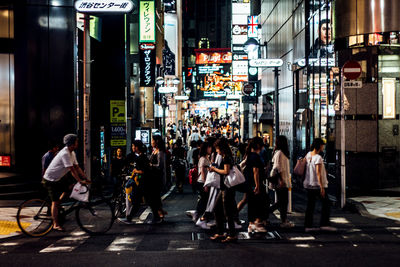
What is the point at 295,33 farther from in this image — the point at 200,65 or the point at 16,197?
the point at 200,65

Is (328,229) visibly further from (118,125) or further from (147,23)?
(147,23)

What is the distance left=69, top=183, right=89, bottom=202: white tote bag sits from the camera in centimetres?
1031

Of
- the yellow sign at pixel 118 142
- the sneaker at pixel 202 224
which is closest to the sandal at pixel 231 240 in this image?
the sneaker at pixel 202 224

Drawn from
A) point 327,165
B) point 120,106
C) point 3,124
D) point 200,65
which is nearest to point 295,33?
point 327,165

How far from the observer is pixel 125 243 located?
30.9 ft

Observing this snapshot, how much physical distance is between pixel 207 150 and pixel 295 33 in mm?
16510

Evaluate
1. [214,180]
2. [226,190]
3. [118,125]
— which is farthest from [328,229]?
[118,125]

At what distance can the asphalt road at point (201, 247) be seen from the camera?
777 centimetres

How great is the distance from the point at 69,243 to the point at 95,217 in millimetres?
1234

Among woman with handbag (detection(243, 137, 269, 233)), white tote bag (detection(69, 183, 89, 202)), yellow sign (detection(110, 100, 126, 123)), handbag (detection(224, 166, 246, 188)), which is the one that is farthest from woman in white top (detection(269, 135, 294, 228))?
yellow sign (detection(110, 100, 126, 123))

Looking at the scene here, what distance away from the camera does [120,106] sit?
17.8 m

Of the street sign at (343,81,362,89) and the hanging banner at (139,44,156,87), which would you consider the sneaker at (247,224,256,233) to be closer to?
the street sign at (343,81,362,89)

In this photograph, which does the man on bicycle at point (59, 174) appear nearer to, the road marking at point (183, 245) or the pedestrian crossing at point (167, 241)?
the pedestrian crossing at point (167, 241)

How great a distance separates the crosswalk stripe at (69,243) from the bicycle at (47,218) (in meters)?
0.24
